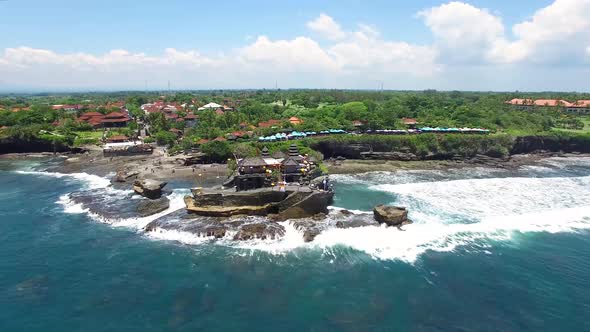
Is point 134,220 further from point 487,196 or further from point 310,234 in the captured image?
point 487,196

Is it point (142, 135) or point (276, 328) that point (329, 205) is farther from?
point (142, 135)

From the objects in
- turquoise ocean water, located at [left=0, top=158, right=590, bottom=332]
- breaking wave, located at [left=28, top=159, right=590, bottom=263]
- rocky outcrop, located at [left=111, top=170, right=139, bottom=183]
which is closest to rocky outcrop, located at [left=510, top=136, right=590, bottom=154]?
breaking wave, located at [left=28, top=159, right=590, bottom=263]

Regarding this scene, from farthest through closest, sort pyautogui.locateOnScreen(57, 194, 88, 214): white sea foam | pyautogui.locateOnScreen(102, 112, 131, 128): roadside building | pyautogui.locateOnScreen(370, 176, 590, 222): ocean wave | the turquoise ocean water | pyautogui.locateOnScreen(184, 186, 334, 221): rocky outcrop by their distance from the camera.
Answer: pyautogui.locateOnScreen(102, 112, 131, 128): roadside building → pyautogui.locateOnScreen(370, 176, 590, 222): ocean wave → pyautogui.locateOnScreen(57, 194, 88, 214): white sea foam → pyautogui.locateOnScreen(184, 186, 334, 221): rocky outcrop → the turquoise ocean water

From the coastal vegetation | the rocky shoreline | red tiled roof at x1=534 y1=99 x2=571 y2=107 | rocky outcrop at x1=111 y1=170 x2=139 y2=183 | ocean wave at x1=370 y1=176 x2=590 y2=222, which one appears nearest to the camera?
the rocky shoreline

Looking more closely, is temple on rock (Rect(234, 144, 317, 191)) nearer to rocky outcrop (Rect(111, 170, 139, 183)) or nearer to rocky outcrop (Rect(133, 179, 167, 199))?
rocky outcrop (Rect(133, 179, 167, 199))

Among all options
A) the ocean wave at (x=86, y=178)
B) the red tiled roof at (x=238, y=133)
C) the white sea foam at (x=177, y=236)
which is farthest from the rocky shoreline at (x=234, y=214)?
the red tiled roof at (x=238, y=133)

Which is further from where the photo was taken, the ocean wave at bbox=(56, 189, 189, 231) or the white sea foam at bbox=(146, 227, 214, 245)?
the ocean wave at bbox=(56, 189, 189, 231)

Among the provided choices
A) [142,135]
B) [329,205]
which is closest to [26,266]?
[329,205]

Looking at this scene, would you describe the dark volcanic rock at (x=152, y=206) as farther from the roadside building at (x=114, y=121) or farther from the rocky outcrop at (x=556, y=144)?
A: the rocky outcrop at (x=556, y=144)
